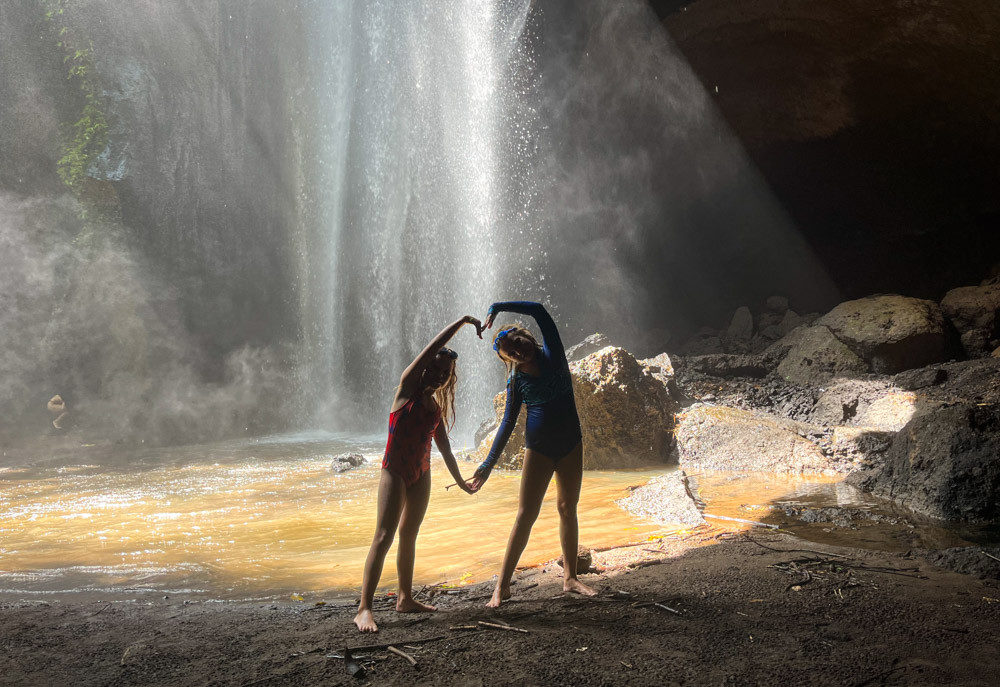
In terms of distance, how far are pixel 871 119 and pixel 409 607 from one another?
11062mm

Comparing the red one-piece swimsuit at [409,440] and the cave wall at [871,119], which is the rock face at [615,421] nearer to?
the red one-piece swimsuit at [409,440]

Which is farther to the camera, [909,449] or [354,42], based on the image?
[354,42]

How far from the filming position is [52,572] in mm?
4254

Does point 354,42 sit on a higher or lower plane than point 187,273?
higher

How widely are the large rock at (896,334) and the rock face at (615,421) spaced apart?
10.1 feet

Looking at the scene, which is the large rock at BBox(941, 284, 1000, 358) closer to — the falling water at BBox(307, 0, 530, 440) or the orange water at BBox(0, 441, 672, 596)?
the orange water at BBox(0, 441, 672, 596)

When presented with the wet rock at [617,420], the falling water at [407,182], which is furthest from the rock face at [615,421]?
the falling water at [407,182]

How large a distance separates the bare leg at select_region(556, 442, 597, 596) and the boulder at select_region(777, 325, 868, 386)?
20.5ft

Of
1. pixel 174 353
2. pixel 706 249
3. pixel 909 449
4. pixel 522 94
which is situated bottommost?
pixel 909 449

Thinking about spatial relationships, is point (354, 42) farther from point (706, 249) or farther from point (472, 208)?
point (706, 249)

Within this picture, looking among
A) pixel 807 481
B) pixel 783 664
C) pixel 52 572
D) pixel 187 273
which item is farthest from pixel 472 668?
pixel 187 273

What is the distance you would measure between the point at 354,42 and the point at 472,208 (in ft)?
22.3

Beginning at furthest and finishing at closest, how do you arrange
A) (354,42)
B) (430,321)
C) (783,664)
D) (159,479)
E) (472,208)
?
1. (354,42)
2. (430,321)
3. (472,208)
4. (159,479)
5. (783,664)

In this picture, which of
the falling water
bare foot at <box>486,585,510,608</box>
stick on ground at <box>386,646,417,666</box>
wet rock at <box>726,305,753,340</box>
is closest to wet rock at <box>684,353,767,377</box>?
wet rock at <box>726,305,753,340</box>
